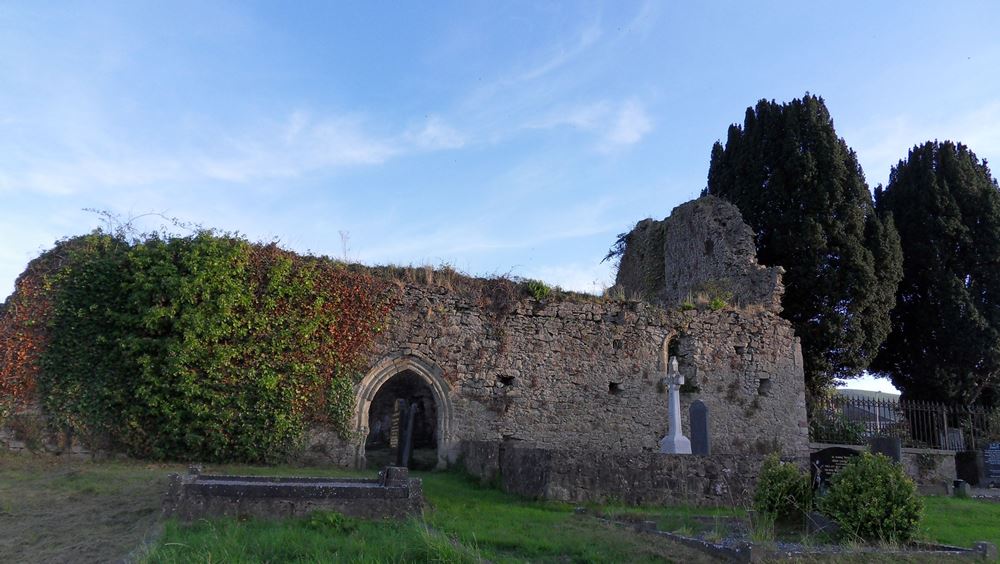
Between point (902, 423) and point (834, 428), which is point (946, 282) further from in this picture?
point (834, 428)

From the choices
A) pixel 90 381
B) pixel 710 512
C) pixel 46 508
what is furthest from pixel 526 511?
pixel 90 381

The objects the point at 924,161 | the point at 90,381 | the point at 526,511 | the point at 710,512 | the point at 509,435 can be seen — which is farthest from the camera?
the point at 924,161

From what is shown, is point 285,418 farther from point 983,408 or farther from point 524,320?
point 983,408

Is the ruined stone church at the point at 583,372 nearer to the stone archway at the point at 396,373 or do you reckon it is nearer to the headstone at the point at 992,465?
the stone archway at the point at 396,373

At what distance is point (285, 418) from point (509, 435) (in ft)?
15.4

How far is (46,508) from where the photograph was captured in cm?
861

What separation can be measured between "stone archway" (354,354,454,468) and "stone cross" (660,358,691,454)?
4322 mm

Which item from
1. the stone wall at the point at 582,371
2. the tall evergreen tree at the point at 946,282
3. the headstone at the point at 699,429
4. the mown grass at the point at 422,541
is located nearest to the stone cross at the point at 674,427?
the headstone at the point at 699,429

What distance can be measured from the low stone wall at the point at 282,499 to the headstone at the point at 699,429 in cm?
662

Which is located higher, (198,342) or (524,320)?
(524,320)

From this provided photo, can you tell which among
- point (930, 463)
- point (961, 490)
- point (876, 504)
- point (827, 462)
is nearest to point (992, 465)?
point (930, 463)

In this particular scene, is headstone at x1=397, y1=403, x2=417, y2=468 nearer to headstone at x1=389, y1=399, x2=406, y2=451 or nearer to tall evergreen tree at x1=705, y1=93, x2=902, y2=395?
headstone at x1=389, y1=399, x2=406, y2=451

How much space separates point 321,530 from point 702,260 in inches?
631

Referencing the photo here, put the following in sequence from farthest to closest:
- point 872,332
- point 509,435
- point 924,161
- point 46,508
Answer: point 924,161
point 872,332
point 509,435
point 46,508
